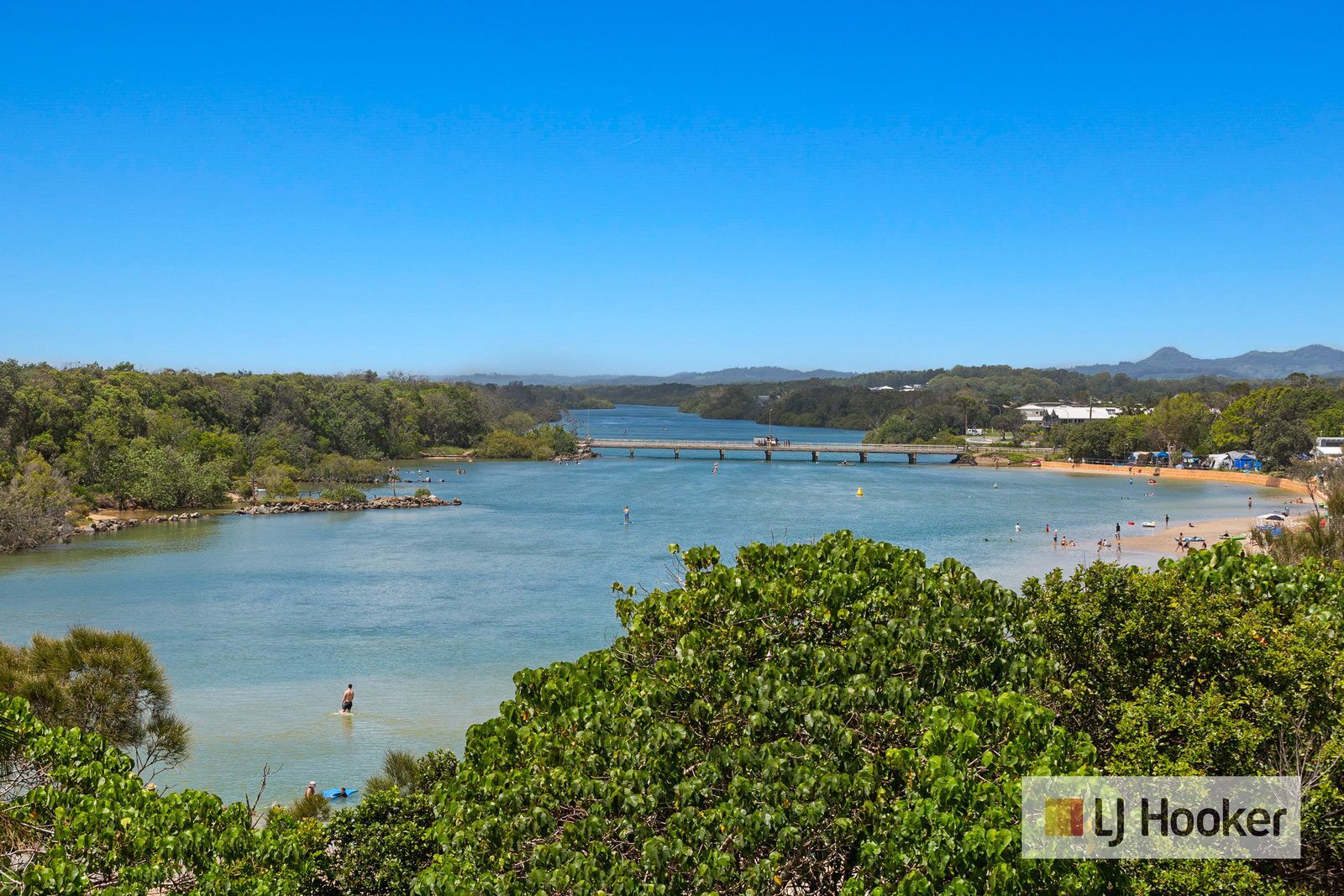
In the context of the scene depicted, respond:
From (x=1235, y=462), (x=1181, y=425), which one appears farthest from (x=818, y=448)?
(x=1235, y=462)

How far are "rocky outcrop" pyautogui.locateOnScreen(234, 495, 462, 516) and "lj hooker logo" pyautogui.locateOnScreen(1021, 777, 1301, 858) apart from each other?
2070 inches

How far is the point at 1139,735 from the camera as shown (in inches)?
273

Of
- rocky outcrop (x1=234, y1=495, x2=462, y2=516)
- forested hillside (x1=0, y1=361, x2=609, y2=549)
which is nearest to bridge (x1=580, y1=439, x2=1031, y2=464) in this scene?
forested hillside (x1=0, y1=361, x2=609, y2=549)

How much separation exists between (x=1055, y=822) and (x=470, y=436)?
9360 centimetres

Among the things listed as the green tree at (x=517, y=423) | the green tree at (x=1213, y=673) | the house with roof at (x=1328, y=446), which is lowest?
the house with roof at (x=1328, y=446)

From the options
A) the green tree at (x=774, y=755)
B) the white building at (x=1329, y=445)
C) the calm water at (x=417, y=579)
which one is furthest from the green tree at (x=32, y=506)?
the white building at (x=1329, y=445)

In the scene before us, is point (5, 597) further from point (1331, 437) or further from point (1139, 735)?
point (1331, 437)

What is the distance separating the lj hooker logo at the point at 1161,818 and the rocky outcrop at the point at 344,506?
52.6 m

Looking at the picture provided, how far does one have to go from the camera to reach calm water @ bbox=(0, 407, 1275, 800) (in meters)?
19.7

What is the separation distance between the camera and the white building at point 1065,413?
11950cm

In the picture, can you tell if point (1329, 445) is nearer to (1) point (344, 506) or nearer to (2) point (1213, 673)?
(1) point (344, 506)

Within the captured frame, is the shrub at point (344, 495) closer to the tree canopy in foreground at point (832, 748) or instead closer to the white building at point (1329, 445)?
the tree canopy in foreground at point (832, 748)

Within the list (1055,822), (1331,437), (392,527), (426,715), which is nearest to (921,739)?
(1055,822)

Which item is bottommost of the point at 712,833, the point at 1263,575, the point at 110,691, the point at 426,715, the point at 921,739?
the point at 426,715
